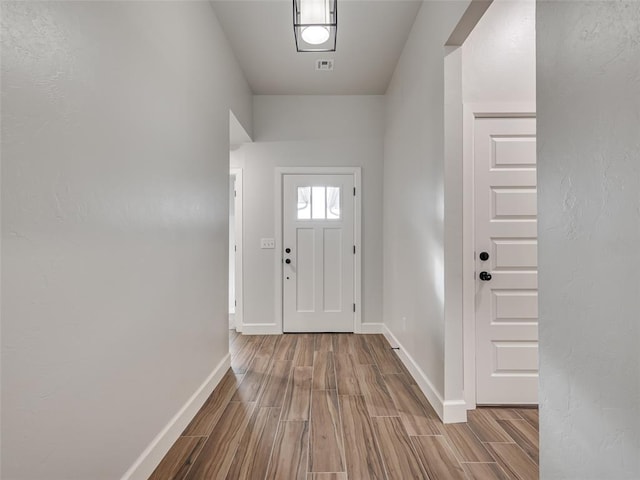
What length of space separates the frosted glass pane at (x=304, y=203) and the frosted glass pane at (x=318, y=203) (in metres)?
0.05

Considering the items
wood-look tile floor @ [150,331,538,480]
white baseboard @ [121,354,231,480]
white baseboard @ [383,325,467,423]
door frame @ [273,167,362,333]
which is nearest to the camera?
white baseboard @ [121,354,231,480]

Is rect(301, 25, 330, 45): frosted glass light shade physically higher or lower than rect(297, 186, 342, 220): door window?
higher

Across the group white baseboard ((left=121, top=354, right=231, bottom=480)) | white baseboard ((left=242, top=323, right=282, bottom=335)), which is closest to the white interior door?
white baseboard ((left=121, top=354, right=231, bottom=480))

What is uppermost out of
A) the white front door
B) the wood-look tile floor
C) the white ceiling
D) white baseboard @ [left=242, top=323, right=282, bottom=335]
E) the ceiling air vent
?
the white ceiling

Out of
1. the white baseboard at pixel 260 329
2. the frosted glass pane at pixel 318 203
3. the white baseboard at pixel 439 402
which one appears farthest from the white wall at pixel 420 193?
the white baseboard at pixel 260 329

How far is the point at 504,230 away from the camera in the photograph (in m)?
2.33

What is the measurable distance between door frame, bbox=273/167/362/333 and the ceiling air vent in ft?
3.58

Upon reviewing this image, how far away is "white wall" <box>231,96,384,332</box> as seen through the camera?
4188mm

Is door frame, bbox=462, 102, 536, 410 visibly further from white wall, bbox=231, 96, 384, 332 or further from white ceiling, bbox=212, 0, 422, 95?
white wall, bbox=231, 96, 384, 332

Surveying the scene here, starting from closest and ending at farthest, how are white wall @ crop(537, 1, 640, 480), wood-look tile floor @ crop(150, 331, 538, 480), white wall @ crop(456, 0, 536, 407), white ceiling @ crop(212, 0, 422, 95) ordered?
white wall @ crop(537, 1, 640, 480)
wood-look tile floor @ crop(150, 331, 538, 480)
white wall @ crop(456, 0, 536, 407)
white ceiling @ crop(212, 0, 422, 95)

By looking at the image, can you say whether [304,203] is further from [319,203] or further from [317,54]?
[317,54]

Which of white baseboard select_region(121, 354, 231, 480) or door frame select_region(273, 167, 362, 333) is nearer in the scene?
white baseboard select_region(121, 354, 231, 480)

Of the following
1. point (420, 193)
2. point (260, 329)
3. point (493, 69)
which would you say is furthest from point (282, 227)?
point (493, 69)

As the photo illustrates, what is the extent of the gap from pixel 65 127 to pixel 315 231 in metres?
3.18
